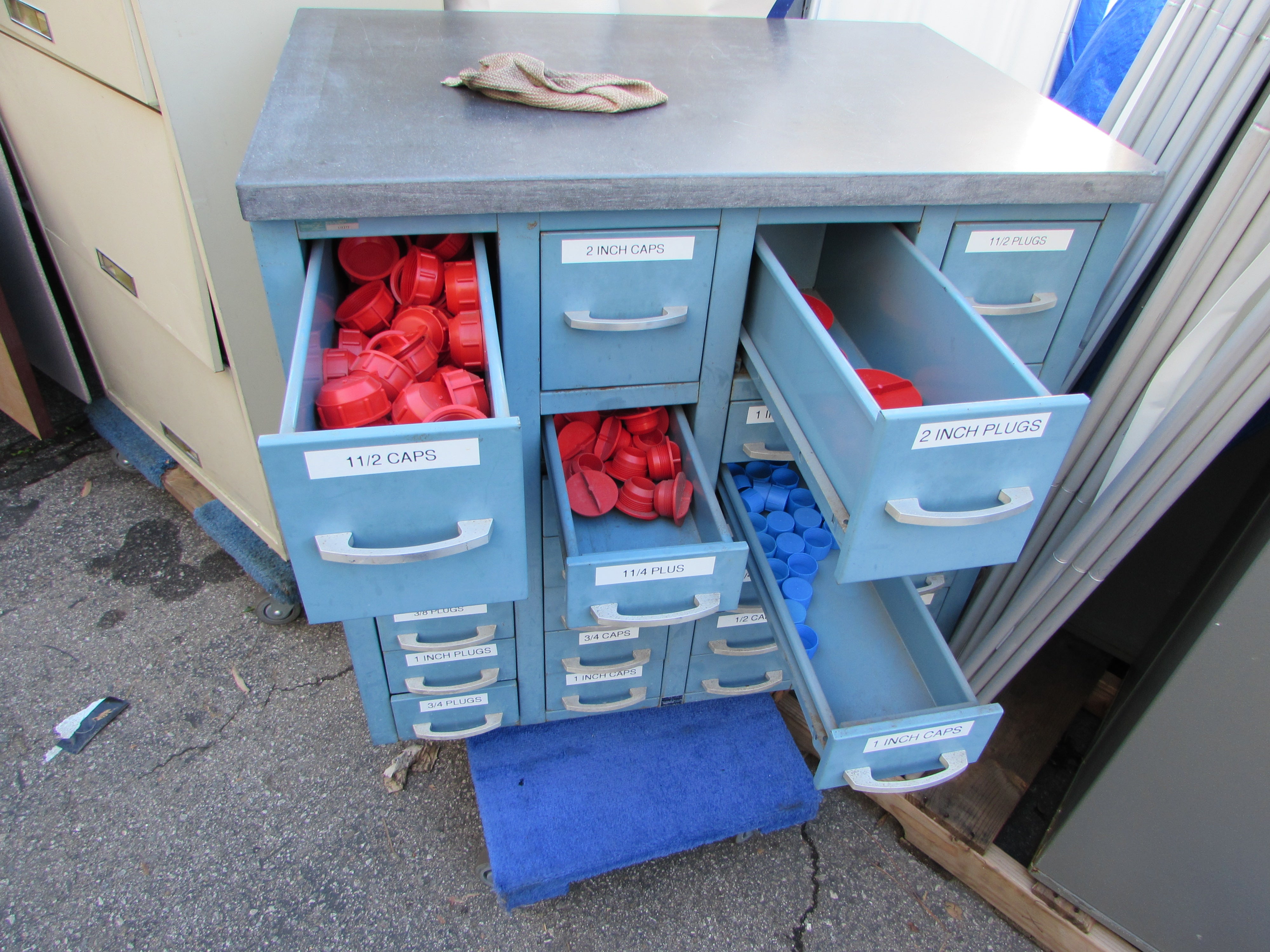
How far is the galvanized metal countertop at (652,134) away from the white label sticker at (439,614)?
2.26ft

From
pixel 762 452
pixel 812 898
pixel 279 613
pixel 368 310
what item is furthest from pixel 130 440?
pixel 812 898

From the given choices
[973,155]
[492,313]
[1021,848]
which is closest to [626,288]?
[492,313]

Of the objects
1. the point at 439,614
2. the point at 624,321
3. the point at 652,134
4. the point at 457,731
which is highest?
the point at 652,134

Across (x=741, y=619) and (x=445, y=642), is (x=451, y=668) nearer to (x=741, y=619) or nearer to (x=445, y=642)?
(x=445, y=642)

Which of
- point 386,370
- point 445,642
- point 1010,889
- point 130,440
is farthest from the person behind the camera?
point 130,440

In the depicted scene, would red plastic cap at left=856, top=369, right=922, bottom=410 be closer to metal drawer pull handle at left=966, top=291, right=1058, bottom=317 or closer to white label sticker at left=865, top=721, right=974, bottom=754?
metal drawer pull handle at left=966, top=291, right=1058, bottom=317

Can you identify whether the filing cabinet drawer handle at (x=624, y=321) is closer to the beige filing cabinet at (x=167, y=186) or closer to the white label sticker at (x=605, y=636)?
the beige filing cabinet at (x=167, y=186)

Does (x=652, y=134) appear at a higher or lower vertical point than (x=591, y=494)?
higher

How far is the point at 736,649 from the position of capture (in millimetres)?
1611

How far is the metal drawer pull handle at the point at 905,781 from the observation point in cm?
121

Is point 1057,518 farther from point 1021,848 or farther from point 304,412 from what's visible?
point 304,412

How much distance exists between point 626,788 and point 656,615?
57cm

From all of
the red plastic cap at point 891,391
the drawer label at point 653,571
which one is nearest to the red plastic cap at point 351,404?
the drawer label at point 653,571

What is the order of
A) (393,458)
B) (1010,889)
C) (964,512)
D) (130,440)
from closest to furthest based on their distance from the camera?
(393,458) → (964,512) → (1010,889) → (130,440)
